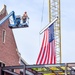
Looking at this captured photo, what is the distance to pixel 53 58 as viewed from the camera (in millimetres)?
31078

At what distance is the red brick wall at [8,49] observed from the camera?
118 ft

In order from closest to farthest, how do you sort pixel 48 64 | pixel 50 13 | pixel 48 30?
pixel 48 64
pixel 48 30
pixel 50 13

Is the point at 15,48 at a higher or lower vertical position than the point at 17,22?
lower

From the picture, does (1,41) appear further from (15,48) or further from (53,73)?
→ (53,73)

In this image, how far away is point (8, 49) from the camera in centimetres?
3703

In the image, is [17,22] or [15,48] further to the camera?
[15,48]

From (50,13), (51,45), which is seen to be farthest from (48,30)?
(50,13)

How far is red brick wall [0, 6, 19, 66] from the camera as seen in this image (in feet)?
118

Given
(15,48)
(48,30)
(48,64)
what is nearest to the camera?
(48,64)

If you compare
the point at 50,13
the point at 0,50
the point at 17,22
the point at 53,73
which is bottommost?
the point at 53,73

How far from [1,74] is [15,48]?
544 cm

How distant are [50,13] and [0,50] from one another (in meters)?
41.4

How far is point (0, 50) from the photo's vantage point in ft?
116

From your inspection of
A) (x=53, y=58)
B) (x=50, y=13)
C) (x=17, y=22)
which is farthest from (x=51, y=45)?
(x=50, y=13)
